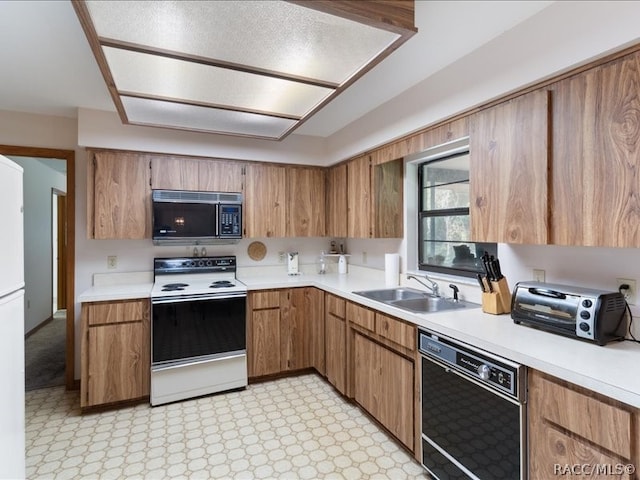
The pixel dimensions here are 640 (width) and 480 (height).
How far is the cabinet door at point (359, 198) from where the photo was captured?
3.12 metres

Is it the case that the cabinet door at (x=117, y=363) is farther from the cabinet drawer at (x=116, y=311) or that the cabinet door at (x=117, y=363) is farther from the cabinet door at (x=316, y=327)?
the cabinet door at (x=316, y=327)

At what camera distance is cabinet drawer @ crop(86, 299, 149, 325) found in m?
2.70

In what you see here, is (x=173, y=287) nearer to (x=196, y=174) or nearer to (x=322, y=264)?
(x=196, y=174)

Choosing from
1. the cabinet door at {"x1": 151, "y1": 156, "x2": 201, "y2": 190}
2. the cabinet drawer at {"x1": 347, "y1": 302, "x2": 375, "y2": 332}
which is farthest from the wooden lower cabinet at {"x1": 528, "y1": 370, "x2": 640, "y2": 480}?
the cabinet door at {"x1": 151, "y1": 156, "x2": 201, "y2": 190}

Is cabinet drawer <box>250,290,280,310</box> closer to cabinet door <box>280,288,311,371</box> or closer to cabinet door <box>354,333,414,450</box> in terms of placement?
cabinet door <box>280,288,311,371</box>

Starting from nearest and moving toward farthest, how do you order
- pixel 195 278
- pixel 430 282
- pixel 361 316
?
pixel 361 316 < pixel 430 282 < pixel 195 278

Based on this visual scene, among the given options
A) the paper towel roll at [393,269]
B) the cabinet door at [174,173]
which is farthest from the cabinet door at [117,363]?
the paper towel roll at [393,269]

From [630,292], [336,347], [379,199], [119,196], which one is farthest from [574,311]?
[119,196]

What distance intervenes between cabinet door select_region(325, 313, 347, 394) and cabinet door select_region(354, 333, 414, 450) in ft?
0.54

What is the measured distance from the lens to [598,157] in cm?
147

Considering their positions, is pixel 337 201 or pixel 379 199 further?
pixel 337 201

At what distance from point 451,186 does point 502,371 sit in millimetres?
1618

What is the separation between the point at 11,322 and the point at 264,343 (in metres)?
2.00

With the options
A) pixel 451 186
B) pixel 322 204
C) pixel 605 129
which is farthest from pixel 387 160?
pixel 605 129
